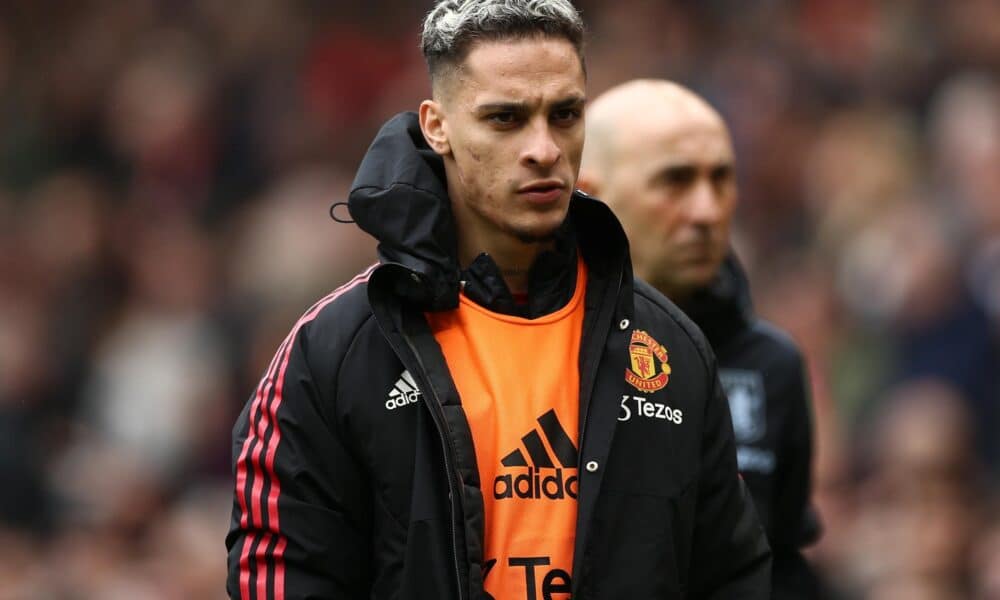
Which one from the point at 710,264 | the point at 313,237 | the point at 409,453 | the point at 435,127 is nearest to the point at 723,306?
the point at 710,264

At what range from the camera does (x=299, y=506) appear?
3.69 metres

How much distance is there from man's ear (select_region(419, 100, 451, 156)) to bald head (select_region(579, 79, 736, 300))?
4.80 feet

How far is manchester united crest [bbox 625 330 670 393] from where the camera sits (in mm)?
3889

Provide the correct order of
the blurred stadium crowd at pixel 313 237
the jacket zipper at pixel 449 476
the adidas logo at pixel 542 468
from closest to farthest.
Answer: the jacket zipper at pixel 449 476 → the adidas logo at pixel 542 468 → the blurred stadium crowd at pixel 313 237

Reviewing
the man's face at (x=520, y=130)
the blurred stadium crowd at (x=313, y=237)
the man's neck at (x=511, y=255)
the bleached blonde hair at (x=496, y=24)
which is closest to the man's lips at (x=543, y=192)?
the man's face at (x=520, y=130)

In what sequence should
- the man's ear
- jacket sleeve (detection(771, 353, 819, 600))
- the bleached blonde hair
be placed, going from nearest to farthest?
the bleached blonde hair < the man's ear < jacket sleeve (detection(771, 353, 819, 600))

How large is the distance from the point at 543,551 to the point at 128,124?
8.17 meters

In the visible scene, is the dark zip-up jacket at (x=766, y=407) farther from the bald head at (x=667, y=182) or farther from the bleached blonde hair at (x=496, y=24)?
the bleached blonde hair at (x=496, y=24)

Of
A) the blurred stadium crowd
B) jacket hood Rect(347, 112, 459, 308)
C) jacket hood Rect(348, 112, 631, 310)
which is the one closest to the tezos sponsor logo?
jacket hood Rect(348, 112, 631, 310)

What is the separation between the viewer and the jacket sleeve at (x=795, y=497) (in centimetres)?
525

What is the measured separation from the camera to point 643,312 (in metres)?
4.03

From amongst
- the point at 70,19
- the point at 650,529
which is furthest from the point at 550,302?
the point at 70,19

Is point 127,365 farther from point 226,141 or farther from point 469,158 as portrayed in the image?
point 469,158

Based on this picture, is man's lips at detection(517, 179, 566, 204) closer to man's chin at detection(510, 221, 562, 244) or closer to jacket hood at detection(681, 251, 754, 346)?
man's chin at detection(510, 221, 562, 244)
